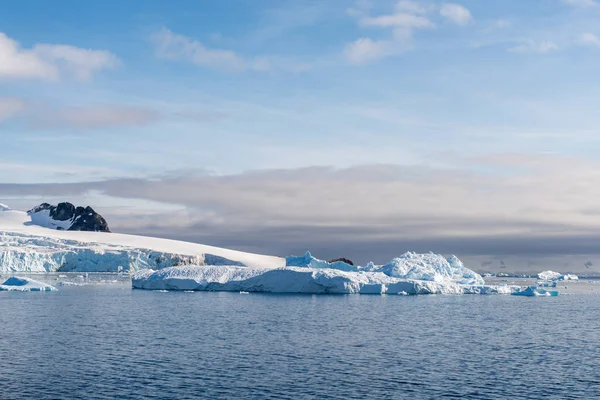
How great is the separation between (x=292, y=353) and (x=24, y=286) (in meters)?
46.0

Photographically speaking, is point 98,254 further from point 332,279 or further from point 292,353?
point 292,353

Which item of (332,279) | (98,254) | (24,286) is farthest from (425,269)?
(98,254)

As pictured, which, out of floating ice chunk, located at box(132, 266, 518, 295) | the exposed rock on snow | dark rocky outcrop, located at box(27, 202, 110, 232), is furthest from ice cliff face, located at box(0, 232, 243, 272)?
dark rocky outcrop, located at box(27, 202, 110, 232)

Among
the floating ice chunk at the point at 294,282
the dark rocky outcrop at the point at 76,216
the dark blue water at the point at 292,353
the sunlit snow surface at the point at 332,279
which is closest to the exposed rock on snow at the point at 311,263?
the sunlit snow surface at the point at 332,279

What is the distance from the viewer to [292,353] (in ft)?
85.3

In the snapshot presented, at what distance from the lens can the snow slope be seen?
9638 cm

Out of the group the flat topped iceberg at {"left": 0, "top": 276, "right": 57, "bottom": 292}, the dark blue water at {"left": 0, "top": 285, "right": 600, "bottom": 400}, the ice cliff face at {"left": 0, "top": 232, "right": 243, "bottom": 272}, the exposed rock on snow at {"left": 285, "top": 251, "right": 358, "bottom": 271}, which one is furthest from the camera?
the ice cliff face at {"left": 0, "top": 232, "right": 243, "bottom": 272}

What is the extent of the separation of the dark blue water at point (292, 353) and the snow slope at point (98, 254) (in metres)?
53.8

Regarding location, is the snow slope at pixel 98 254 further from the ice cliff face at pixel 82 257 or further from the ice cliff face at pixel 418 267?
the ice cliff face at pixel 418 267

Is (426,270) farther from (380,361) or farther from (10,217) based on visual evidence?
(10,217)

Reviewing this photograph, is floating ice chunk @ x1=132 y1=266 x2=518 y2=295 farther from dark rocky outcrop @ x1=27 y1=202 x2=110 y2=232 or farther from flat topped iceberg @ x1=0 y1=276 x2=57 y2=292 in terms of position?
dark rocky outcrop @ x1=27 y1=202 x2=110 y2=232

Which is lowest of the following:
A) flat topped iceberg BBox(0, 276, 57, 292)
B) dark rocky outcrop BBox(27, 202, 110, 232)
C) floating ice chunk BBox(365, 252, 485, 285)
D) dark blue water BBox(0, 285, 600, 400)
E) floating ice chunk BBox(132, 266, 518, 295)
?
dark blue water BBox(0, 285, 600, 400)

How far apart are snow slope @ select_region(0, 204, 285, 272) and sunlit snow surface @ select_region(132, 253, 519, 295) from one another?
31.5 m

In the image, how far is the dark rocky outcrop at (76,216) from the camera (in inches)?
6540
